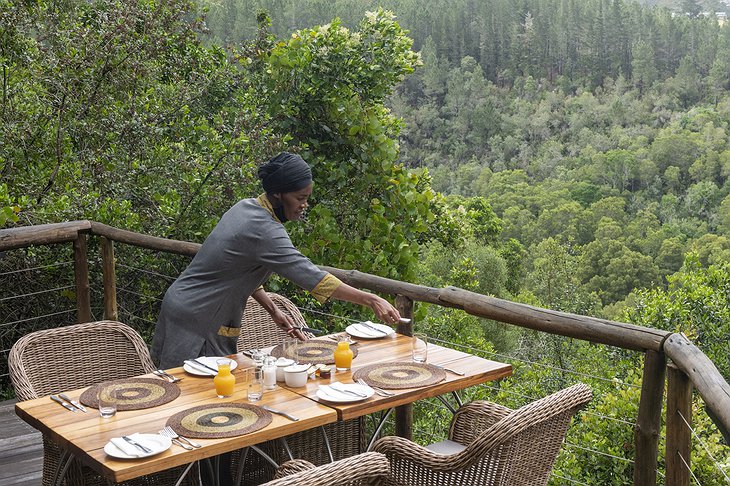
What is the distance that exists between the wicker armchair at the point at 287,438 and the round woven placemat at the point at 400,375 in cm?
49

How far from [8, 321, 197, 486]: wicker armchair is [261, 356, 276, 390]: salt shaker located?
0.40 metres

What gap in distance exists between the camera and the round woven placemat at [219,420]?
243 centimetres

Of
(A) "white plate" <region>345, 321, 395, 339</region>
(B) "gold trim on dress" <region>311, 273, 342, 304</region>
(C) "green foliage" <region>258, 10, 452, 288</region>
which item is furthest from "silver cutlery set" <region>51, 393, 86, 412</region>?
(C) "green foliage" <region>258, 10, 452, 288</region>

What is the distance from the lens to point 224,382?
2734 millimetres

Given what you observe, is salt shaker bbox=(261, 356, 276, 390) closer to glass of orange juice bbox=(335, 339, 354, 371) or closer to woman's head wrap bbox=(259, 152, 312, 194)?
glass of orange juice bbox=(335, 339, 354, 371)

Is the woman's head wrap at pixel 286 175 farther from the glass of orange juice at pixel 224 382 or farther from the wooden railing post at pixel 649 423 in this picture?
the wooden railing post at pixel 649 423

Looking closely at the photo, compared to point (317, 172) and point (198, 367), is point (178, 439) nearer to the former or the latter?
point (198, 367)

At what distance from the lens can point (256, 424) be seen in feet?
8.18

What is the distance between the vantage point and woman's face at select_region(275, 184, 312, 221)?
311 centimetres

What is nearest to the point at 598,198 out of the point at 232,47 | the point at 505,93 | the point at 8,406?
the point at 505,93

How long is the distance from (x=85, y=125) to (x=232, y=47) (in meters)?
2.49

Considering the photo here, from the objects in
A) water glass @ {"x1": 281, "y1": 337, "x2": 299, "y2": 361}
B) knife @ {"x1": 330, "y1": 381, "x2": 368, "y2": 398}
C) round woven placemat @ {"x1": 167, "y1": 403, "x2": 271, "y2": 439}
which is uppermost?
water glass @ {"x1": 281, "y1": 337, "x2": 299, "y2": 361}

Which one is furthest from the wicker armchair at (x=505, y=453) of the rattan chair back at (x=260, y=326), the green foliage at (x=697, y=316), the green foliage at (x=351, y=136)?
the green foliage at (x=697, y=316)

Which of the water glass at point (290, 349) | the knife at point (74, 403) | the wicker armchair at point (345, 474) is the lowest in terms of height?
the knife at point (74, 403)
